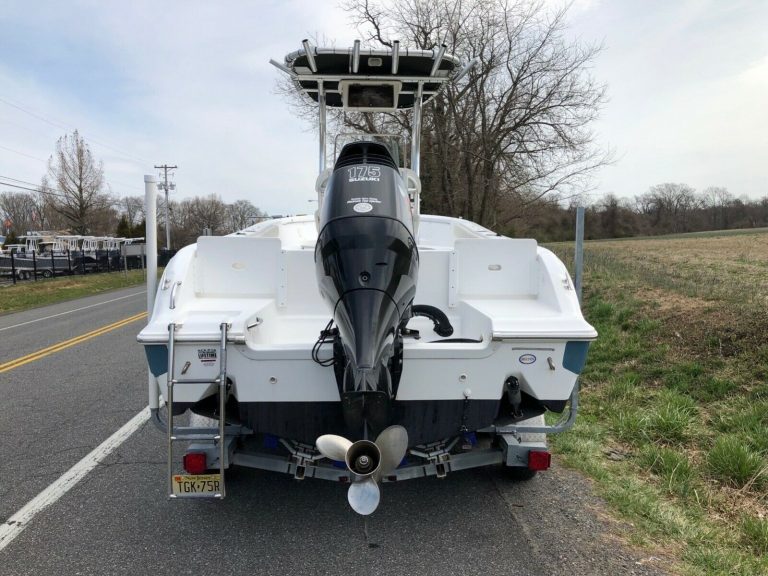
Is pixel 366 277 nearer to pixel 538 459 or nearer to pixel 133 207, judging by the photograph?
pixel 538 459

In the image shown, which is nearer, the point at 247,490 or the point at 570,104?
the point at 247,490

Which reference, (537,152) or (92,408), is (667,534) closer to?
(92,408)

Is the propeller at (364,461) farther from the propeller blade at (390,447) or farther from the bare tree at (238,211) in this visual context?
the bare tree at (238,211)

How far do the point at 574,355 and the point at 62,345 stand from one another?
9.83 metres

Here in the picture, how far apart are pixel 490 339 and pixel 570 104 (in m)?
20.5

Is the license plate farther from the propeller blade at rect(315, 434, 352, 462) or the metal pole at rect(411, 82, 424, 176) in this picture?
the metal pole at rect(411, 82, 424, 176)

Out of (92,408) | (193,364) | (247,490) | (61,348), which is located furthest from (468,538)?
(61,348)

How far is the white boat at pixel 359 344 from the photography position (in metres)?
2.68

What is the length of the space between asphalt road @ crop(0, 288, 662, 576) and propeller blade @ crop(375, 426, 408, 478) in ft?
3.45

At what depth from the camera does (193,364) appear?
3.11 metres

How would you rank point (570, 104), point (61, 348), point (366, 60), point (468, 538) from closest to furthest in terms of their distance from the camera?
1. point (468, 538)
2. point (366, 60)
3. point (61, 348)
4. point (570, 104)

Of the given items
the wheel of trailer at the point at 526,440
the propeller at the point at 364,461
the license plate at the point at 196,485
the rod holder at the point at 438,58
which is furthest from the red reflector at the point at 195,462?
the rod holder at the point at 438,58

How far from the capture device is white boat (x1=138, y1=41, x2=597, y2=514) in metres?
2.68

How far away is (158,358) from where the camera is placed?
10.3 feet
